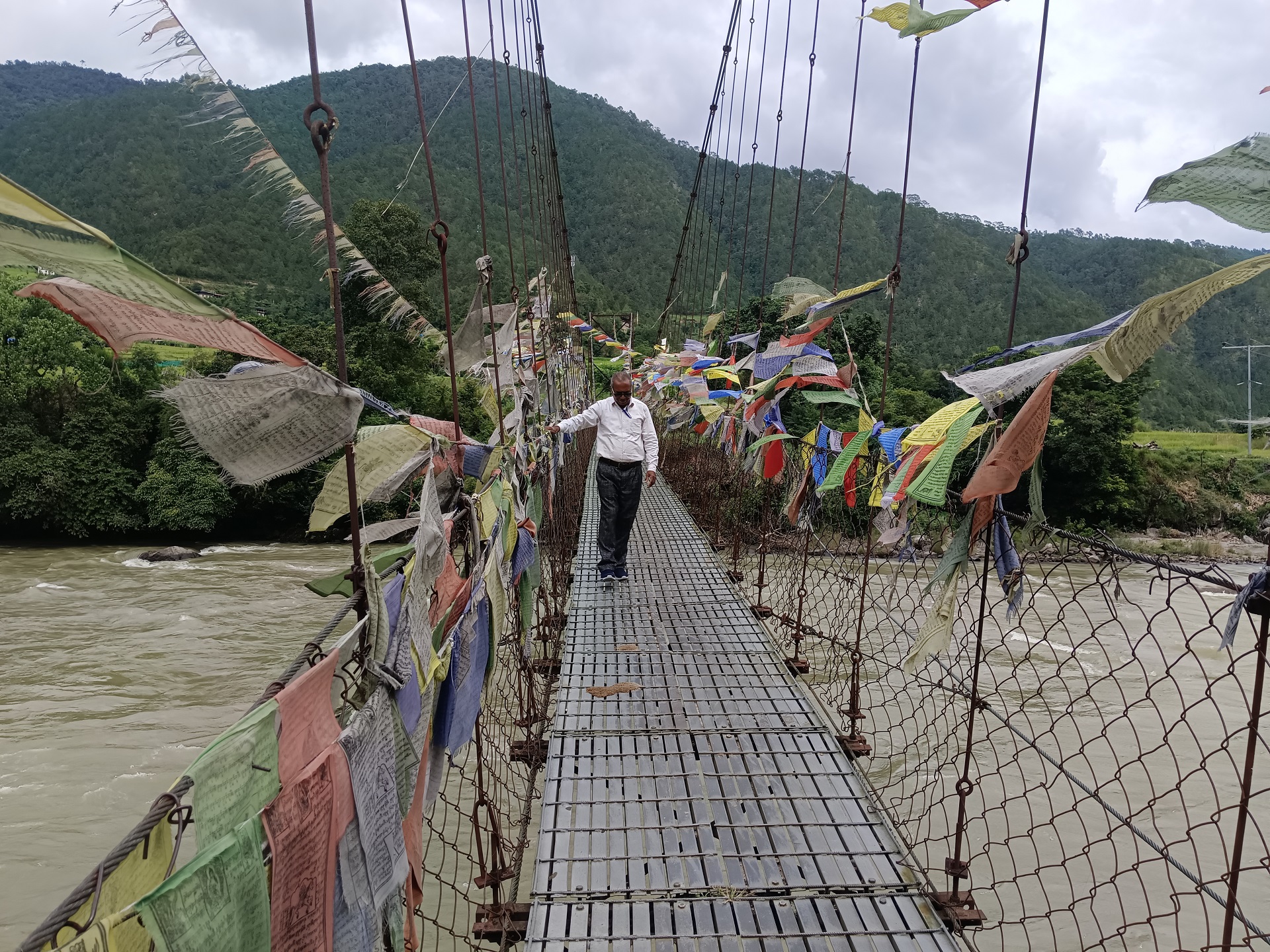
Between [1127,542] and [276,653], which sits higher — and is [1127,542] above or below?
above

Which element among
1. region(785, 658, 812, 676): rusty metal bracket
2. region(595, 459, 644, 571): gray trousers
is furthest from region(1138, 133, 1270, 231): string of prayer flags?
region(595, 459, 644, 571): gray trousers

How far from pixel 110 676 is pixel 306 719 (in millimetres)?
9735

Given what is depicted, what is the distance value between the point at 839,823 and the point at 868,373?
13.3 metres

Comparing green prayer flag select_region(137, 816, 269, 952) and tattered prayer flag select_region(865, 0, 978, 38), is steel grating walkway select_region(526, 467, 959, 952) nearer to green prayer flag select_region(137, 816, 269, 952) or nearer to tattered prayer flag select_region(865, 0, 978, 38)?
green prayer flag select_region(137, 816, 269, 952)

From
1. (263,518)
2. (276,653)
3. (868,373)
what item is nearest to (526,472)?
(276,653)

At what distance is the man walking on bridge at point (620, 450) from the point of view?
127 inches

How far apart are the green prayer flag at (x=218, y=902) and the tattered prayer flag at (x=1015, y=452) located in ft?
3.31

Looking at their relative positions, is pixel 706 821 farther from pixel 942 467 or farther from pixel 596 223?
pixel 596 223

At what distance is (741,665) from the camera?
2.52 m

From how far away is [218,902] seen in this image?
0.54 meters

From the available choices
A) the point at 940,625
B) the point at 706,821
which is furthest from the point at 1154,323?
the point at 706,821

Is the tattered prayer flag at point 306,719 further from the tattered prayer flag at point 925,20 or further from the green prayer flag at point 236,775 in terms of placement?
the tattered prayer flag at point 925,20

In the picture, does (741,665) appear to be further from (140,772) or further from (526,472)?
(140,772)

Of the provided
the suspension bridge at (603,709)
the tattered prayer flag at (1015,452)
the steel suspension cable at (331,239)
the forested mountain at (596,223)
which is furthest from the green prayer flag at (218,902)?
the forested mountain at (596,223)
